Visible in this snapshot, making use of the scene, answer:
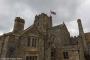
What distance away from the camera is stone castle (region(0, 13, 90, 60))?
24.5 meters

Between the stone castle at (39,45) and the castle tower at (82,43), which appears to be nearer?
the stone castle at (39,45)

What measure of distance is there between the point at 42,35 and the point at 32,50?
15.0 feet

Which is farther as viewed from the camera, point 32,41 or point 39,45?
A: point 39,45

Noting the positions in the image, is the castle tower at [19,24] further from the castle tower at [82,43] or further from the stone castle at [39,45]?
the castle tower at [82,43]

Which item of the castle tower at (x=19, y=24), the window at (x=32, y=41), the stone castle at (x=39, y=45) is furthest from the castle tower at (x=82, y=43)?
the castle tower at (x=19, y=24)

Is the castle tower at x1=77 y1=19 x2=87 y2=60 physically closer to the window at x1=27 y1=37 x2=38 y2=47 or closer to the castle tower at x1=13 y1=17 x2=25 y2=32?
the window at x1=27 y1=37 x2=38 y2=47

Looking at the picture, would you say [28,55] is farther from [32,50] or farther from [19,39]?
[19,39]

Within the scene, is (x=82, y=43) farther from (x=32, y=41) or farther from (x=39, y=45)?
(x=32, y=41)

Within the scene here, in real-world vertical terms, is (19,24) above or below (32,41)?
above

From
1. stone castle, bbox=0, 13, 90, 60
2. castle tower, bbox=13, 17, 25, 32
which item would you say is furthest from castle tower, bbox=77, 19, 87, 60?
castle tower, bbox=13, 17, 25, 32

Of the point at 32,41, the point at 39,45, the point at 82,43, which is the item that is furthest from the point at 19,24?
the point at 82,43

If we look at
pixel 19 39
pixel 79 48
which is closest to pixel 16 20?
pixel 19 39

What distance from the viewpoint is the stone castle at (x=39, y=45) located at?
963 inches

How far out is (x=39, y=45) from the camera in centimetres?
2677
